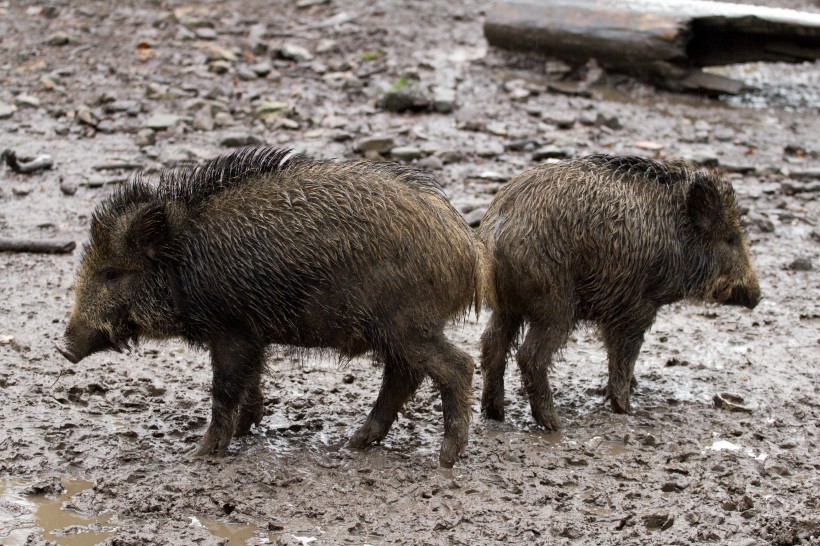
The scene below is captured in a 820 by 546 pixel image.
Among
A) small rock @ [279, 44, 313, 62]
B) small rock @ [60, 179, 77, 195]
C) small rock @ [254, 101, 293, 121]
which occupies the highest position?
small rock @ [279, 44, 313, 62]

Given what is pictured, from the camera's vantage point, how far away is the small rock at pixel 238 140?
10.4 metres

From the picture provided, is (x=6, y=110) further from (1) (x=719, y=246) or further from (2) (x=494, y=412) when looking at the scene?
(1) (x=719, y=246)

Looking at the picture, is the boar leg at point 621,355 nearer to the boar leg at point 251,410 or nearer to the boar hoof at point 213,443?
the boar leg at point 251,410

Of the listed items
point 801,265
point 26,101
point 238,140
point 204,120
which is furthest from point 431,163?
point 26,101

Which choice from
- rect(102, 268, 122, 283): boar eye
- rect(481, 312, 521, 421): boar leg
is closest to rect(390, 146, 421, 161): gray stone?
rect(481, 312, 521, 421): boar leg

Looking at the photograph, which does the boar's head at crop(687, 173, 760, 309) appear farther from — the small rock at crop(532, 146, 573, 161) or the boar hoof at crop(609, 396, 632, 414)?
the small rock at crop(532, 146, 573, 161)

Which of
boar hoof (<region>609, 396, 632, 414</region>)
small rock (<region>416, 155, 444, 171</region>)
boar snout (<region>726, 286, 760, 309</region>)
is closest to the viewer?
boar hoof (<region>609, 396, 632, 414</region>)

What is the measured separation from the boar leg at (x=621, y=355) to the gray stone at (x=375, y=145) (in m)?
4.30

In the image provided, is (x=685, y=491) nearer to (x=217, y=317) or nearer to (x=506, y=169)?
(x=217, y=317)

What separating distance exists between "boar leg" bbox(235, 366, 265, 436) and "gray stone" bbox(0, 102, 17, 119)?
6.32 meters

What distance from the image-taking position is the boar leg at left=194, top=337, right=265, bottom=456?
573 centimetres

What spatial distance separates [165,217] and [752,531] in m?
3.25

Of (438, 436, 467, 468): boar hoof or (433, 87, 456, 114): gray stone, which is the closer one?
(438, 436, 467, 468): boar hoof

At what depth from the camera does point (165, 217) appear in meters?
5.70
